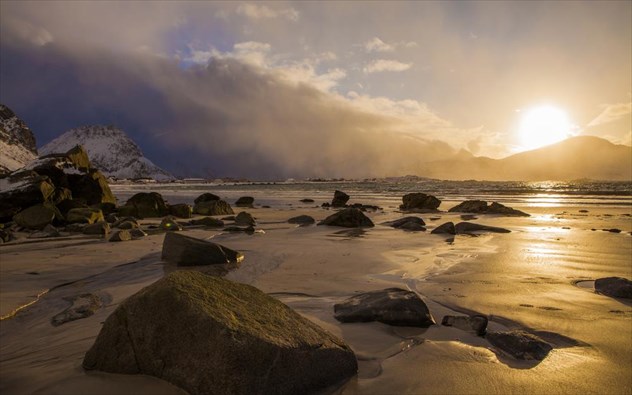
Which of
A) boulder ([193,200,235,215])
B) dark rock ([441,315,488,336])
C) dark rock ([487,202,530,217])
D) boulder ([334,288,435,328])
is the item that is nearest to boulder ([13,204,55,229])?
boulder ([193,200,235,215])

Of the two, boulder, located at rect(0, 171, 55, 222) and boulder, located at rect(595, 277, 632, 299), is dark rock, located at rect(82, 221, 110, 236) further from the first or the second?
boulder, located at rect(595, 277, 632, 299)

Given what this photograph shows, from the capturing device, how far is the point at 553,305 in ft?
13.4

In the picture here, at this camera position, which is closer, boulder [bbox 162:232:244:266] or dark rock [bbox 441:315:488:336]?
dark rock [bbox 441:315:488:336]

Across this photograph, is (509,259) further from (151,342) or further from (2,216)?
(2,216)

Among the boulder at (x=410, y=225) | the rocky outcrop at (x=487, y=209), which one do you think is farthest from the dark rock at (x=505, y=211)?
the boulder at (x=410, y=225)

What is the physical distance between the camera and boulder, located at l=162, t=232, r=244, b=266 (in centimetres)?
655

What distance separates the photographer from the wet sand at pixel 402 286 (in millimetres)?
2436

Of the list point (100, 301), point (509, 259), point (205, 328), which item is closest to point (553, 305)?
point (509, 259)

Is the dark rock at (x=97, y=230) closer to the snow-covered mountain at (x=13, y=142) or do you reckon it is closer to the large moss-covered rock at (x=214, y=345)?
the snow-covered mountain at (x=13, y=142)

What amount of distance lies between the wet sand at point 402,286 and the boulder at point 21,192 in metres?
4.75

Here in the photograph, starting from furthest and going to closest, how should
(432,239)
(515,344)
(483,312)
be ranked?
(432,239), (483,312), (515,344)

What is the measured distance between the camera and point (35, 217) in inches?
463

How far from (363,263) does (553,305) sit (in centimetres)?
301

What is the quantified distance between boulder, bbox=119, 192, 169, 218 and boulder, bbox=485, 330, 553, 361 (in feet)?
54.2
